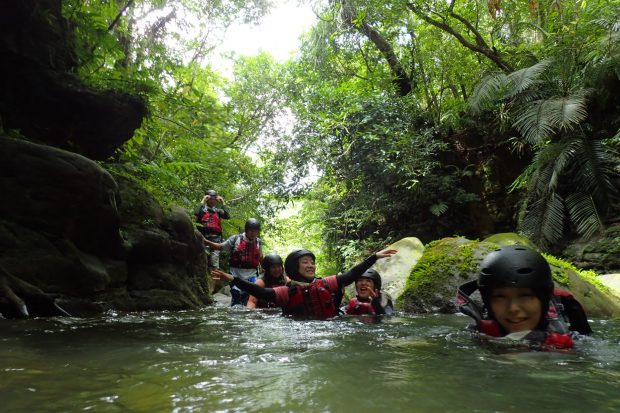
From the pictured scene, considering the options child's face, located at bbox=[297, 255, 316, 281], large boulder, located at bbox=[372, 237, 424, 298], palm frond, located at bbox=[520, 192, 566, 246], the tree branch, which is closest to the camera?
child's face, located at bbox=[297, 255, 316, 281]

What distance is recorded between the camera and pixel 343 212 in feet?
47.5

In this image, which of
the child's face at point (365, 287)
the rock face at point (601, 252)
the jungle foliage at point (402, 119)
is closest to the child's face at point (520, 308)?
the child's face at point (365, 287)

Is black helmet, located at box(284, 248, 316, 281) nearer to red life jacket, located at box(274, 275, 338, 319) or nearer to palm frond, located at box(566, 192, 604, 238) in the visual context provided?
red life jacket, located at box(274, 275, 338, 319)

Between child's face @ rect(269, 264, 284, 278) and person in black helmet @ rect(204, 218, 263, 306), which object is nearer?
child's face @ rect(269, 264, 284, 278)

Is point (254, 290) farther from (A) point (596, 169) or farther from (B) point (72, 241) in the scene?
(A) point (596, 169)

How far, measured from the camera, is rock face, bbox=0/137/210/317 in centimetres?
443

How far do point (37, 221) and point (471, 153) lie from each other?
1216 centimetres

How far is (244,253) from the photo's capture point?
834cm

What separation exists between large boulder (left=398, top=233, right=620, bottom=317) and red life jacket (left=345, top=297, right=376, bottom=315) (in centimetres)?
115

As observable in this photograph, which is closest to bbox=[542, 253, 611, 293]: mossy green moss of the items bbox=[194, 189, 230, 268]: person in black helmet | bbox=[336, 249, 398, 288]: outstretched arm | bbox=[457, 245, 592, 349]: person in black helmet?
bbox=[336, 249, 398, 288]: outstretched arm

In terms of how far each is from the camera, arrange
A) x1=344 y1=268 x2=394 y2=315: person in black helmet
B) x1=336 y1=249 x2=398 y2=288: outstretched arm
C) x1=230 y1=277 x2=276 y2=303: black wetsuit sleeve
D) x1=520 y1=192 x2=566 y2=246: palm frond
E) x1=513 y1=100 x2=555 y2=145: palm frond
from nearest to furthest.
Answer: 1. x1=230 y1=277 x2=276 y2=303: black wetsuit sleeve
2. x1=336 y1=249 x2=398 y2=288: outstretched arm
3. x1=344 y1=268 x2=394 y2=315: person in black helmet
4. x1=513 y1=100 x2=555 y2=145: palm frond
5. x1=520 y1=192 x2=566 y2=246: palm frond

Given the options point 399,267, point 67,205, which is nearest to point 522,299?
point 67,205

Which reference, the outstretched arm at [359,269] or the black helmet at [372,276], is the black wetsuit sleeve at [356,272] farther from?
the black helmet at [372,276]

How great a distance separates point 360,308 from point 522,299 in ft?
10.5
